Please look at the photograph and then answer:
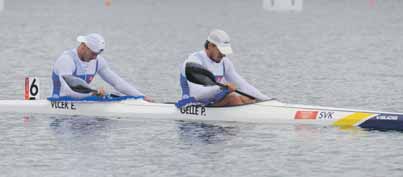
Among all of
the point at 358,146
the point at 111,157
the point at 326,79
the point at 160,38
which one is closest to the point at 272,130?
the point at 358,146

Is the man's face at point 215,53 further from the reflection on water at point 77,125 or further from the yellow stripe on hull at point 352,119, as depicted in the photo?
the yellow stripe on hull at point 352,119

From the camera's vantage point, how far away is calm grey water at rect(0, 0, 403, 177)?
24.2 meters

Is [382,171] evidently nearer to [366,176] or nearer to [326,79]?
[366,176]

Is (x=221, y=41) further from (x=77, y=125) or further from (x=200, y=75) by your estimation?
(x=77, y=125)

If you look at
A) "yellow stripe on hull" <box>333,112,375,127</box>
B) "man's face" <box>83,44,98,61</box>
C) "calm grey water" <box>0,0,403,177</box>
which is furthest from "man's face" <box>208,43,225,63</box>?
"yellow stripe on hull" <box>333,112,375,127</box>

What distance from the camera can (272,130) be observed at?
28.2 metres

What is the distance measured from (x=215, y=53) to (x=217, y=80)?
64cm

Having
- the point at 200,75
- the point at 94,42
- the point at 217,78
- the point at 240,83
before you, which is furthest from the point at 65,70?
the point at 240,83

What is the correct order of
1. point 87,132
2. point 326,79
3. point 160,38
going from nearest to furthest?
point 87,132, point 326,79, point 160,38

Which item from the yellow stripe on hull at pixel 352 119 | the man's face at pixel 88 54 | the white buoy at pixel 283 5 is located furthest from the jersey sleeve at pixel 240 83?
the white buoy at pixel 283 5

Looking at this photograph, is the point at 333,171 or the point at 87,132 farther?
the point at 87,132

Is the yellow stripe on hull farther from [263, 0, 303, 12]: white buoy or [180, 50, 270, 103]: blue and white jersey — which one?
[263, 0, 303, 12]: white buoy

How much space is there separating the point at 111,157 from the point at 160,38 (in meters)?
54.4

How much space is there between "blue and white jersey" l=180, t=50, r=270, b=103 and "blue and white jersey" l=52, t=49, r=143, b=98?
1.68 metres
